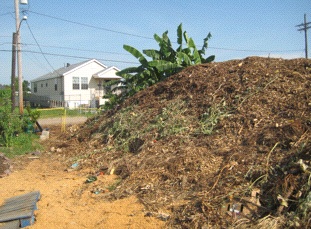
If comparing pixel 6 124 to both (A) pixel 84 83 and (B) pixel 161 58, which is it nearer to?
(B) pixel 161 58

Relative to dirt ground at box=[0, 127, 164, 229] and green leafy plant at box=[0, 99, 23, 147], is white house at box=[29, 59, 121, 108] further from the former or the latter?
dirt ground at box=[0, 127, 164, 229]

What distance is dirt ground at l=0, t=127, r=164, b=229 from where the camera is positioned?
166 inches

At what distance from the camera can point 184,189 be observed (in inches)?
187

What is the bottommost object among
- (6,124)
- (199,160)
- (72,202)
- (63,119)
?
(72,202)

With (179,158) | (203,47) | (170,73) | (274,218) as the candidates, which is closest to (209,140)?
(179,158)

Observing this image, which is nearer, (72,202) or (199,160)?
(72,202)

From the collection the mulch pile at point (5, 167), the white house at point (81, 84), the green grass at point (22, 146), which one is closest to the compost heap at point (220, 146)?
the green grass at point (22, 146)

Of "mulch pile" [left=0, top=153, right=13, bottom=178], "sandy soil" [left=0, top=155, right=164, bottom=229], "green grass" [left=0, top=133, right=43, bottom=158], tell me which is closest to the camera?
"sandy soil" [left=0, top=155, right=164, bottom=229]

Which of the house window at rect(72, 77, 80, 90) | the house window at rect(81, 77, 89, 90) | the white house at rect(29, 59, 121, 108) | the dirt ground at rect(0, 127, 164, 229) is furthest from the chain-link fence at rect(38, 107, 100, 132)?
the dirt ground at rect(0, 127, 164, 229)

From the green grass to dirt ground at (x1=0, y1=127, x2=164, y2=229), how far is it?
141 centimetres

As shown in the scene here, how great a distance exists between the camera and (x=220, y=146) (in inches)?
221

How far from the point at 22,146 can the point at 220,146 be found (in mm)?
7123

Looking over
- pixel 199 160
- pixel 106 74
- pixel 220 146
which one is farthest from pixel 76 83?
pixel 199 160

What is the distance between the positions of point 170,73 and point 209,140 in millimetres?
5508
